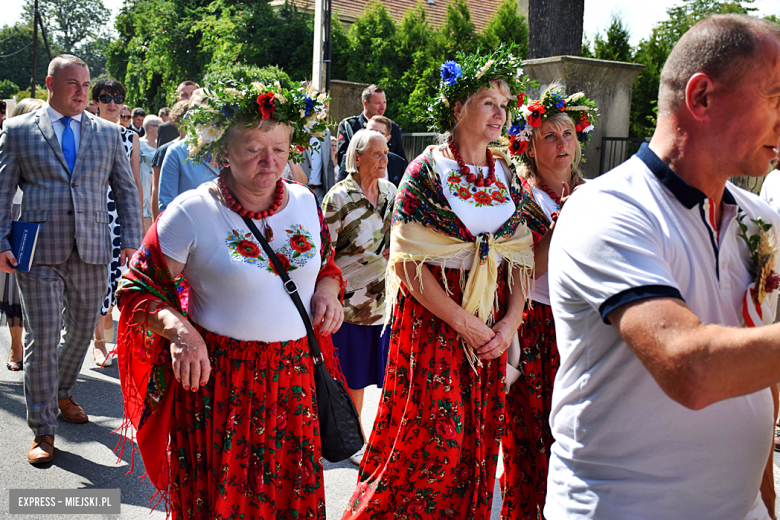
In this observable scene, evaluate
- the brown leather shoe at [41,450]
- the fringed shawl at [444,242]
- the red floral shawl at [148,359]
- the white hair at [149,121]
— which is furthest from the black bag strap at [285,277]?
the white hair at [149,121]

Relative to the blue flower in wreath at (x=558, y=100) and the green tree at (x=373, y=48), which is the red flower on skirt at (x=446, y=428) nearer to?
the blue flower in wreath at (x=558, y=100)

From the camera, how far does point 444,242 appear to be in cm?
313

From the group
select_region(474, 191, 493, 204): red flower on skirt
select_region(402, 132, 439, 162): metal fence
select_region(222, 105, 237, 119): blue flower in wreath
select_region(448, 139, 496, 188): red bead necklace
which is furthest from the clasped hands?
select_region(402, 132, 439, 162): metal fence

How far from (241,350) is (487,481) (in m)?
1.37

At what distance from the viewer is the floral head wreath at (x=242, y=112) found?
9.14 feet

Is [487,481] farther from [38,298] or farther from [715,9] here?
[715,9]

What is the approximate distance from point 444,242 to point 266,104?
1008 millimetres

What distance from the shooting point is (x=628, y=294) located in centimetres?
130

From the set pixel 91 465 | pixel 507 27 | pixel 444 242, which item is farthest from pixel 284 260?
pixel 507 27

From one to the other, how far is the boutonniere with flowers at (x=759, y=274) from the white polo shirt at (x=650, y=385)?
1.0 inches

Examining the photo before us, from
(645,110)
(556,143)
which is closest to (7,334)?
(556,143)

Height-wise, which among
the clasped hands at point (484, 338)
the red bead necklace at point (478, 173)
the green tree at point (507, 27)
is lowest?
the clasped hands at point (484, 338)

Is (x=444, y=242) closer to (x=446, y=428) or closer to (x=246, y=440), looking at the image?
(x=446, y=428)

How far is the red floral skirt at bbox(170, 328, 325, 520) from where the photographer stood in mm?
2598
